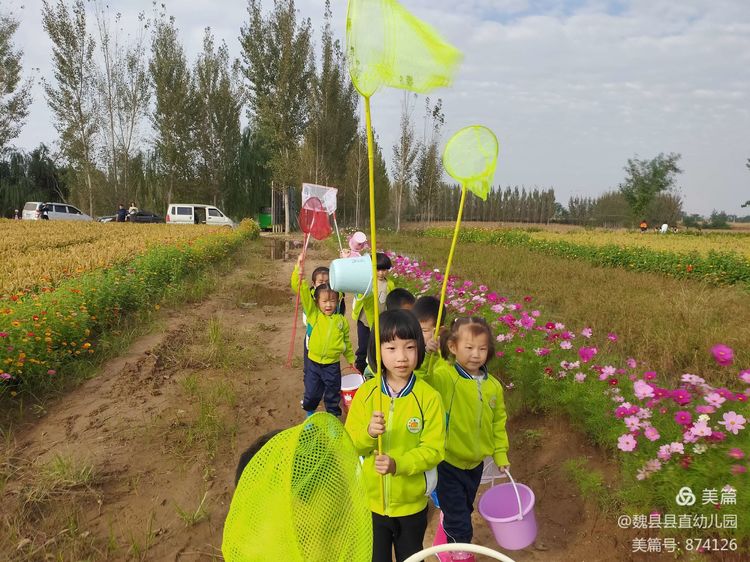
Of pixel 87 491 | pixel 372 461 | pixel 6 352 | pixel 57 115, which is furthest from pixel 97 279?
pixel 57 115

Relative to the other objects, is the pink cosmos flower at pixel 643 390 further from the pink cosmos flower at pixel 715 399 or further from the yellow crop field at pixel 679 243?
the yellow crop field at pixel 679 243

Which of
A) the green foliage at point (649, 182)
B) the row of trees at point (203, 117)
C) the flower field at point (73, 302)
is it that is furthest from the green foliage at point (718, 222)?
the flower field at point (73, 302)

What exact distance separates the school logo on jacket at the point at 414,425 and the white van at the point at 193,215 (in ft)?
77.3

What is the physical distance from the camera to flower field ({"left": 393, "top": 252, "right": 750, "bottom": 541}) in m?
2.13

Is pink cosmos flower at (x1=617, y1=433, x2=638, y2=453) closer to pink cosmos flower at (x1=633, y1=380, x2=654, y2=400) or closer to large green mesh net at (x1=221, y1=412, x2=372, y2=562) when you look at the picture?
pink cosmos flower at (x1=633, y1=380, x2=654, y2=400)

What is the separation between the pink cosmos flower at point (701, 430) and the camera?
2143mm

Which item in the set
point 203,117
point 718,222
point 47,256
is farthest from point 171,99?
point 718,222

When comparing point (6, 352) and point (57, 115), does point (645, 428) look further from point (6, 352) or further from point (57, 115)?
point (57, 115)

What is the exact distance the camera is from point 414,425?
1.83 m

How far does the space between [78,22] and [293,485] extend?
3034 cm

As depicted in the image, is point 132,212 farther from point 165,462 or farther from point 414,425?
point 414,425

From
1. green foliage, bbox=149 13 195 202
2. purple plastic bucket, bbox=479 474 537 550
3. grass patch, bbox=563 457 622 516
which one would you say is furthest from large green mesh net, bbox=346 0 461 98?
green foliage, bbox=149 13 195 202

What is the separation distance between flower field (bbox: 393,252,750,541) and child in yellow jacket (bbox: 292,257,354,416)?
4.45 ft

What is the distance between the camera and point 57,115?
24297 millimetres
